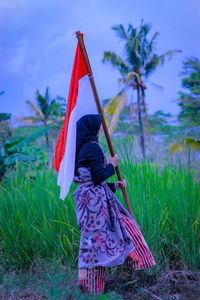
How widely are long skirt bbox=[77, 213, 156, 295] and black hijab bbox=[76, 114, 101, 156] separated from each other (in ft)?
2.71

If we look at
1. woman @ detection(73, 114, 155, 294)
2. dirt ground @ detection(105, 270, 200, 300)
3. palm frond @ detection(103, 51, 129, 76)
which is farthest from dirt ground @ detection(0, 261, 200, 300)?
palm frond @ detection(103, 51, 129, 76)

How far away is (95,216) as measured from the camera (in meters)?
3.07

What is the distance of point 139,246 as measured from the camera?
3.29m

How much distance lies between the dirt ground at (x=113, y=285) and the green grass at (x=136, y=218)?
0.26 m

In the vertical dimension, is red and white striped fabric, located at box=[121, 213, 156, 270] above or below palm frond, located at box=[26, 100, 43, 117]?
below

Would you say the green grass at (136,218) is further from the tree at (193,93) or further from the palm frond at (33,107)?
the palm frond at (33,107)

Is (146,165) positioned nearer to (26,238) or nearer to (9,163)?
(26,238)

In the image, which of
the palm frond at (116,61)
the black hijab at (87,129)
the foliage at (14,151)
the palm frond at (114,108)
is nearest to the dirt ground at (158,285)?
the black hijab at (87,129)

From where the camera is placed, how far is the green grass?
4.09m

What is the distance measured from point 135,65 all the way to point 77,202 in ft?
98.0

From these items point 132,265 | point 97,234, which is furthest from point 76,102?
point 132,265

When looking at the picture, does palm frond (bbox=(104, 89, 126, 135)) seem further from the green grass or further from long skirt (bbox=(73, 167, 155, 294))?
long skirt (bbox=(73, 167, 155, 294))

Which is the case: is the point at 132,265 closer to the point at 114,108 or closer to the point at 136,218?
the point at 136,218

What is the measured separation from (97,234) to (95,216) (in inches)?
6.2
